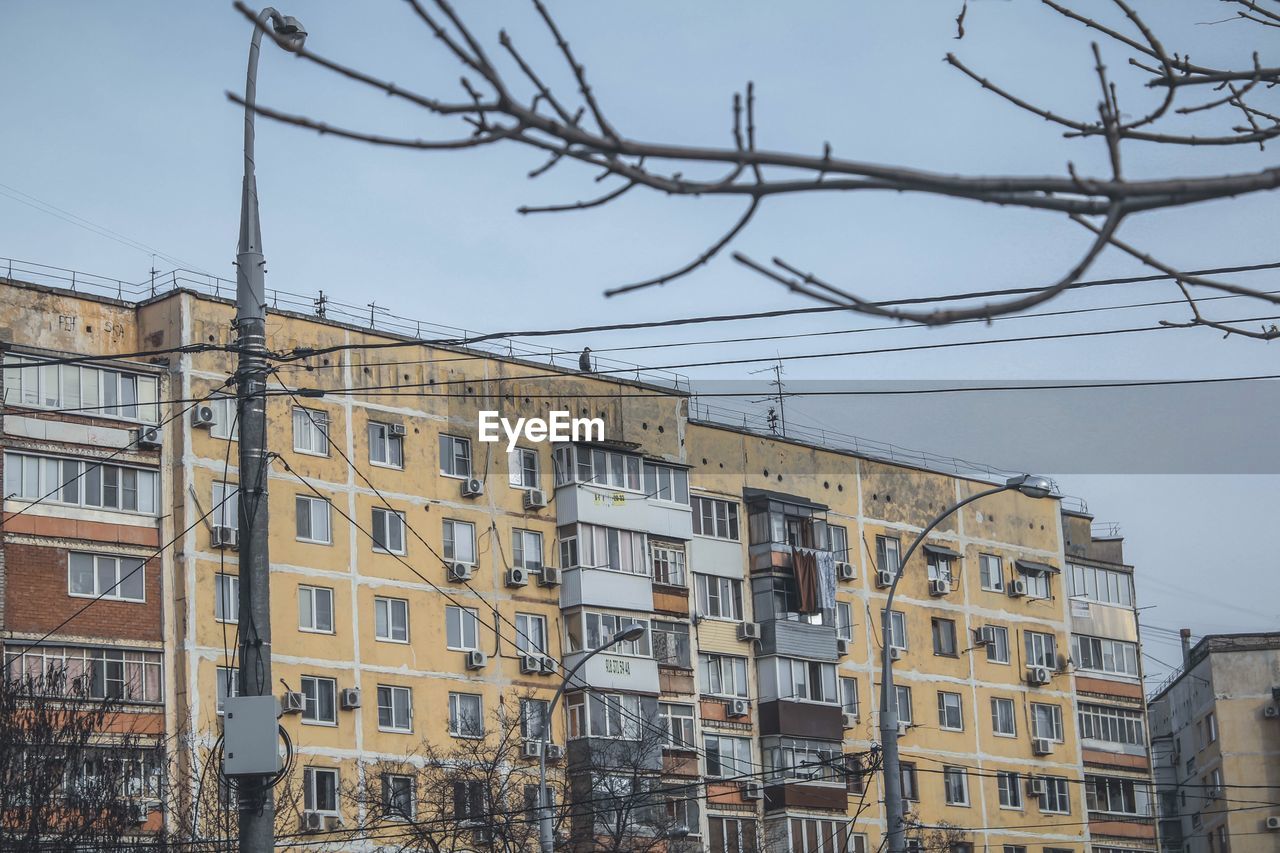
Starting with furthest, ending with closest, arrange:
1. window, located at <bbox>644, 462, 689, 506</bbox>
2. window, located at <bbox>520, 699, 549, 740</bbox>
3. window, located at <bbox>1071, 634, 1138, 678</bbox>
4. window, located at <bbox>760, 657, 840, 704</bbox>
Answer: window, located at <bbox>1071, 634, 1138, 678</bbox> → window, located at <bbox>760, 657, 840, 704</bbox> → window, located at <bbox>644, 462, 689, 506</bbox> → window, located at <bbox>520, 699, 549, 740</bbox>

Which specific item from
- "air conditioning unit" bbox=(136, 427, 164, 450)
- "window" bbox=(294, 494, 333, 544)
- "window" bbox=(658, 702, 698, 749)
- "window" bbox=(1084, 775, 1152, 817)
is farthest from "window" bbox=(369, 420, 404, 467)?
"window" bbox=(1084, 775, 1152, 817)

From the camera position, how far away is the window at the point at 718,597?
184ft

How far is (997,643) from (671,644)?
15.1 meters

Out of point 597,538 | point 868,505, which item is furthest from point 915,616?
point 597,538

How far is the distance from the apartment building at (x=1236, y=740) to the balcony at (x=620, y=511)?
103 feet

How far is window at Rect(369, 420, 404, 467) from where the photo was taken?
49719mm

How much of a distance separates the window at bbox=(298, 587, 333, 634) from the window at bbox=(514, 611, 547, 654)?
5.43m

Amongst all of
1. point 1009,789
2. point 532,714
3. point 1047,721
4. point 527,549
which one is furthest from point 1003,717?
point 532,714

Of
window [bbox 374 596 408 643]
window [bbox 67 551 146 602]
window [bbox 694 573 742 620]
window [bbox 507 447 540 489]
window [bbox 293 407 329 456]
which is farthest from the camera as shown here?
window [bbox 694 573 742 620]

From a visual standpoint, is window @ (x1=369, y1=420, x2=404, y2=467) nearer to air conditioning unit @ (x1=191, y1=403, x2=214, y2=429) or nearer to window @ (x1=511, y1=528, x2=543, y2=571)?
window @ (x1=511, y1=528, x2=543, y2=571)

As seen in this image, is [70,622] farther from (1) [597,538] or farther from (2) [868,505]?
(2) [868,505]

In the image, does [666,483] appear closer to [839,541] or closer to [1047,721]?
[839,541]

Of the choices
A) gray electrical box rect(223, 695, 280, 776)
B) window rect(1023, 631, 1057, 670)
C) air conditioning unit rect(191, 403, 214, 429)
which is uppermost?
air conditioning unit rect(191, 403, 214, 429)

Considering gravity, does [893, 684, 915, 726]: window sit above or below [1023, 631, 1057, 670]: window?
below
